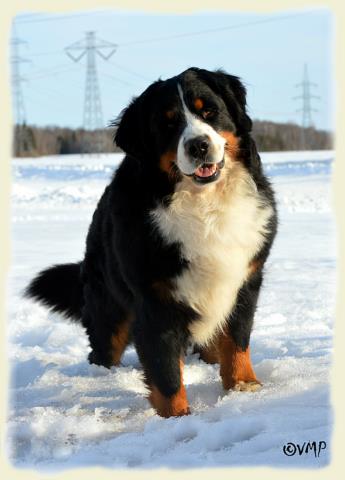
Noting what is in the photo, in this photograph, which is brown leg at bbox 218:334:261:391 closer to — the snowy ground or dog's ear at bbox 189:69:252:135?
the snowy ground

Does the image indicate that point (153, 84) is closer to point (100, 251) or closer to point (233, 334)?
point (100, 251)

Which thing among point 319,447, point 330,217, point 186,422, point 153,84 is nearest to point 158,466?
point 186,422

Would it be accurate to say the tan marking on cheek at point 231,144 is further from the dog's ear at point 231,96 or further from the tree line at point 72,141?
the tree line at point 72,141

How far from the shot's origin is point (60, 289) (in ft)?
16.1

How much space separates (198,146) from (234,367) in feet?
4.22

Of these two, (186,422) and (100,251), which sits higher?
(100,251)

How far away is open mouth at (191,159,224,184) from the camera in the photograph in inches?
126

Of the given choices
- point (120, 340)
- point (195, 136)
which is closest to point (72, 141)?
point (120, 340)

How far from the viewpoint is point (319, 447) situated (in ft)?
8.75

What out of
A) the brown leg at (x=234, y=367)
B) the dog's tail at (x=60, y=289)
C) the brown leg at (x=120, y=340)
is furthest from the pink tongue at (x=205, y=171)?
the dog's tail at (x=60, y=289)

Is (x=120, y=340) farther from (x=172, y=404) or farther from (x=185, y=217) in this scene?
(x=185, y=217)

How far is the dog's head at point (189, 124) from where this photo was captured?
3158 millimetres

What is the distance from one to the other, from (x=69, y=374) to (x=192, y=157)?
180 cm

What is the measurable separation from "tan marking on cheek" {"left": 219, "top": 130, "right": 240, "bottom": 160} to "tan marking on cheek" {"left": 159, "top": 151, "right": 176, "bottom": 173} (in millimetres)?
265
